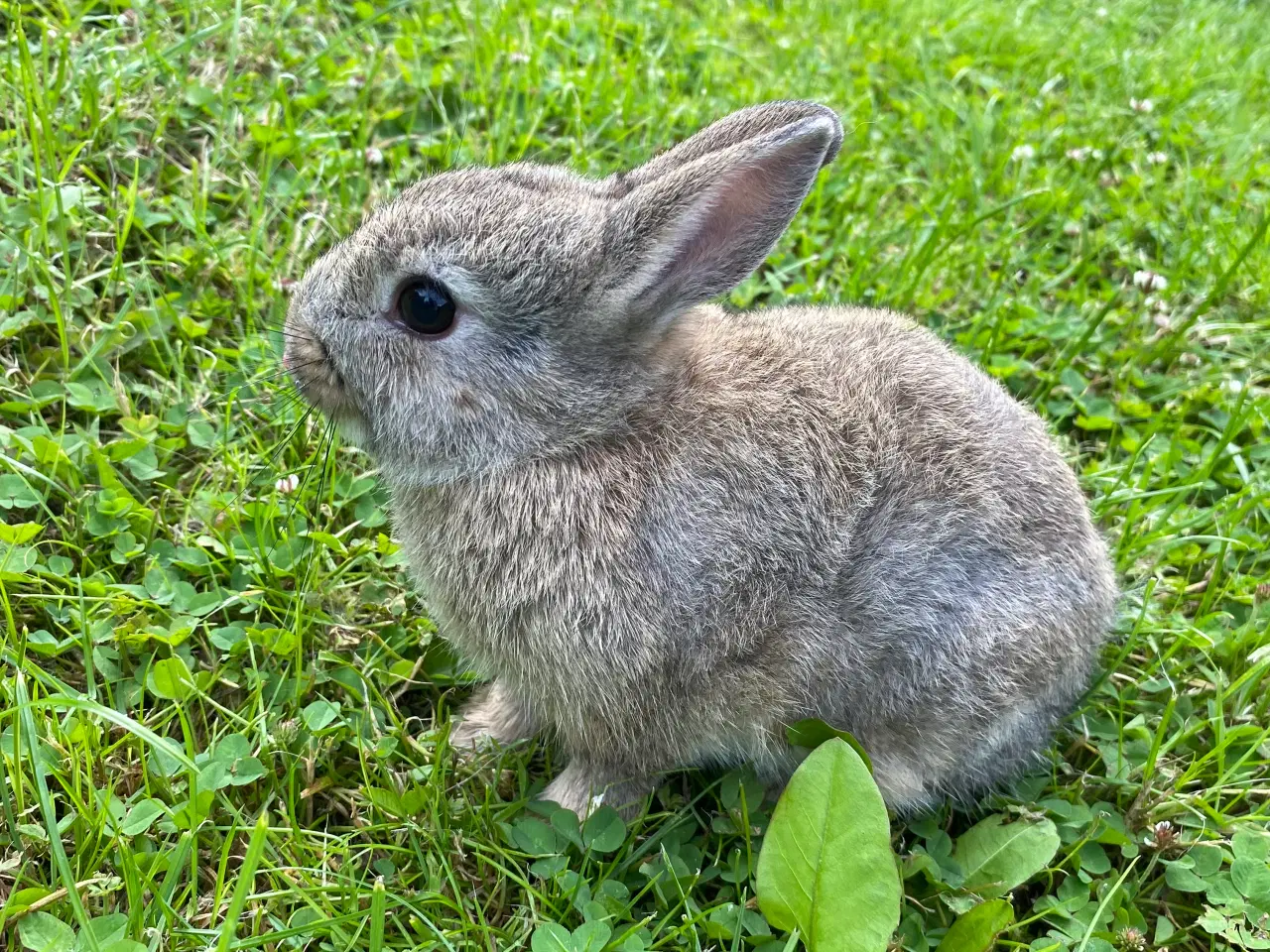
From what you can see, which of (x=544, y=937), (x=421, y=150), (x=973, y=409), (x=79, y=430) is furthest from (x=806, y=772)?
(x=421, y=150)

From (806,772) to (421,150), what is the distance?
10.6 ft

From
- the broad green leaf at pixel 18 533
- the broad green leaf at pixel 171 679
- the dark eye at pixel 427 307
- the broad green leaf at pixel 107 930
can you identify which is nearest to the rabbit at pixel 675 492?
the dark eye at pixel 427 307

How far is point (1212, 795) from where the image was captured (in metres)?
3.06

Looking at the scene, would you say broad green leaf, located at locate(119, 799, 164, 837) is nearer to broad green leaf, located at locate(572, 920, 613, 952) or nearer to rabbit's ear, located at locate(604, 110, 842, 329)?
broad green leaf, located at locate(572, 920, 613, 952)

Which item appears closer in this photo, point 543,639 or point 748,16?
point 543,639

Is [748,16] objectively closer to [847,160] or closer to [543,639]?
[847,160]

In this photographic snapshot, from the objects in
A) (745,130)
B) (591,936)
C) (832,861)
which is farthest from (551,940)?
(745,130)

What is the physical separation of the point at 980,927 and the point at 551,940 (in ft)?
3.54

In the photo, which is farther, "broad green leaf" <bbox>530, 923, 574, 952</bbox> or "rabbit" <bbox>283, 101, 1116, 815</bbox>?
"rabbit" <bbox>283, 101, 1116, 815</bbox>

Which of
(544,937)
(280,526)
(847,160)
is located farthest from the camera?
(847,160)

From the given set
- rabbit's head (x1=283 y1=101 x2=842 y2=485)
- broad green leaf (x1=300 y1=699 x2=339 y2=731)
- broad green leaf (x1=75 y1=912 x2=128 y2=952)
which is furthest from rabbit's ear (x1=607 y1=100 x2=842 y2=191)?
broad green leaf (x1=75 y1=912 x2=128 y2=952)

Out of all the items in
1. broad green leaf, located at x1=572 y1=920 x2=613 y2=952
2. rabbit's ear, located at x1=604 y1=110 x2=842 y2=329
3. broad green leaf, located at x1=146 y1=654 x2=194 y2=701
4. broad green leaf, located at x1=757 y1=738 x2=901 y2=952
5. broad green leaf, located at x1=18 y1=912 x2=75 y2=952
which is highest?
rabbit's ear, located at x1=604 y1=110 x2=842 y2=329

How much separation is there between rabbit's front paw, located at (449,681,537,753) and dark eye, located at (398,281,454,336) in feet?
3.56

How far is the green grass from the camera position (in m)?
2.66
